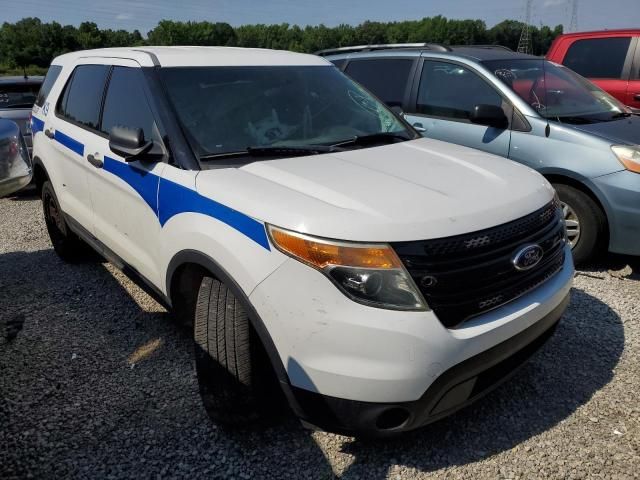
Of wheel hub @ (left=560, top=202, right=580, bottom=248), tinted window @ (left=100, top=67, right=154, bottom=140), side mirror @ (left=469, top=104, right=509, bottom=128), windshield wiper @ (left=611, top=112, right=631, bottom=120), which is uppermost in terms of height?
tinted window @ (left=100, top=67, right=154, bottom=140)

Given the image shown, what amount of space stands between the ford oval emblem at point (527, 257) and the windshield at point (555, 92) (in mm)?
2620

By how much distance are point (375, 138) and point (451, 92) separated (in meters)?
2.44

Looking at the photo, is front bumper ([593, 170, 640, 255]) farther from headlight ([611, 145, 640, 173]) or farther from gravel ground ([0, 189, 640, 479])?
gravel ground ([0, 189, 640, 479])

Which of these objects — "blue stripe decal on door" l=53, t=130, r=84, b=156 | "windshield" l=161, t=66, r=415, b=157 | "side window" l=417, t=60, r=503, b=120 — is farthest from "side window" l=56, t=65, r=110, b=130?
"side window" l=417, t=60, r=503, b=120

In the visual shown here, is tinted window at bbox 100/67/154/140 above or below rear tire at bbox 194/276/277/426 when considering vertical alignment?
above

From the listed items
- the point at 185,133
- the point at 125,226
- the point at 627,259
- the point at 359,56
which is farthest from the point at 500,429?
the point at 359,56

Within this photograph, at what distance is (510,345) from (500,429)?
58 cm

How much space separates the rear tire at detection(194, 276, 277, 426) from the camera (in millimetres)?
2252

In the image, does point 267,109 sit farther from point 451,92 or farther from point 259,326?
point 451,92

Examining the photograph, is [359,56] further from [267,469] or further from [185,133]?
[267,469]

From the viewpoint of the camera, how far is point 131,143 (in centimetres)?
259

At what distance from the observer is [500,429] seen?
2471 millimetres

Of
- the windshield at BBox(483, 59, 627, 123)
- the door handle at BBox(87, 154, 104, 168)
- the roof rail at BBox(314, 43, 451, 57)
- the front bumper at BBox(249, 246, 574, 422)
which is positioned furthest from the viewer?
the roof rail at BBox(314, 43, 451, 57)

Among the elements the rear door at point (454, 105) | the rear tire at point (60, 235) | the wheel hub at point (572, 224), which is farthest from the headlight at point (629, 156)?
the rear tire at point (60, 235)
